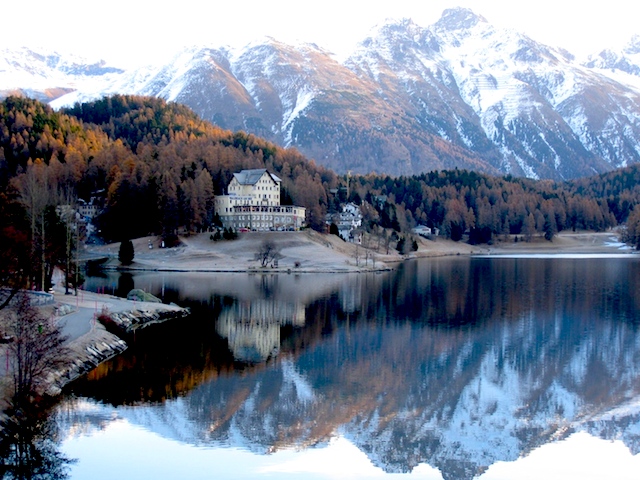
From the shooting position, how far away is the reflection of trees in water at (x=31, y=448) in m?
21.7

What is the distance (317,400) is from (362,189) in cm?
13048

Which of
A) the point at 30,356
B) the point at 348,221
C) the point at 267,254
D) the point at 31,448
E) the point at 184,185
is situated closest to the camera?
the point at 31,448

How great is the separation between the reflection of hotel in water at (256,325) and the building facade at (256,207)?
53.2 m

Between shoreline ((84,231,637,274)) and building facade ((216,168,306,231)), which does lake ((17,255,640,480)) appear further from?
building facade ((216,168,306,231))

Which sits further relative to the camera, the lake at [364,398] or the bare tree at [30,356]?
the bare tree at [30,356]

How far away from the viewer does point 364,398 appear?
29750 mm

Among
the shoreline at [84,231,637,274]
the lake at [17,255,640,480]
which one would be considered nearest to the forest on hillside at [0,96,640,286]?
the shoreline at [84,231,637,274]

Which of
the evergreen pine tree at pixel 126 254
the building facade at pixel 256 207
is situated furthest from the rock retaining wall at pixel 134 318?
the building facade at pixel 256 207

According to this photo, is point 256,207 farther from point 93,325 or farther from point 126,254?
point 93,325

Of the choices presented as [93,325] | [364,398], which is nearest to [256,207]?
[93,325]

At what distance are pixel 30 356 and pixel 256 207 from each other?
87.2 m

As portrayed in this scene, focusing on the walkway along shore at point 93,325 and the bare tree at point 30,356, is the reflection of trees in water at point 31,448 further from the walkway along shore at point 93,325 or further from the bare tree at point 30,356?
the walkway along shore at point 93,325

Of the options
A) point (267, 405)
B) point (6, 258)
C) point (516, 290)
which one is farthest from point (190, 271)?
point (267, 405)

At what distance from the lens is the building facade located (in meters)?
113
